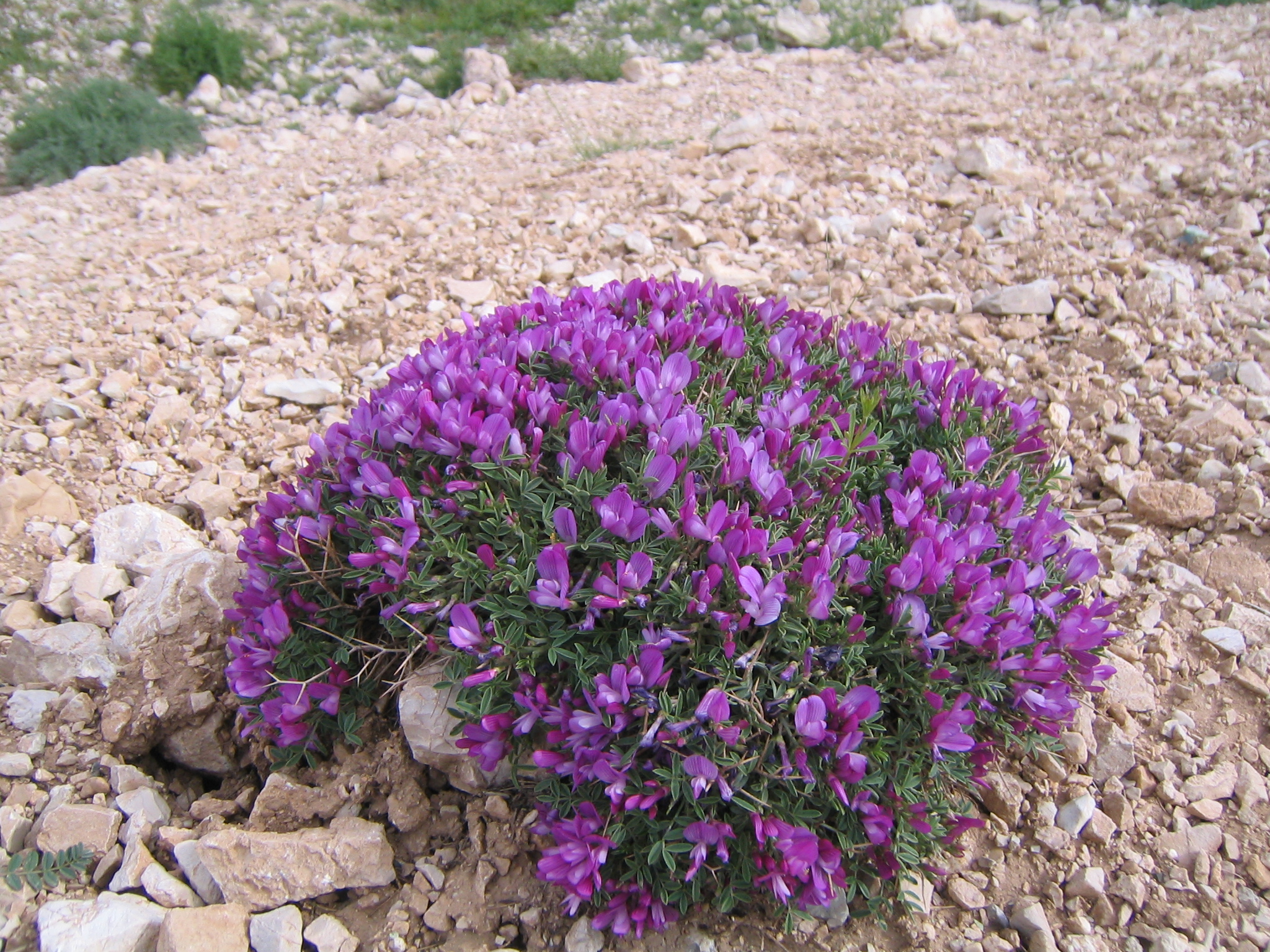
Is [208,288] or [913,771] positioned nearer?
[913,771]

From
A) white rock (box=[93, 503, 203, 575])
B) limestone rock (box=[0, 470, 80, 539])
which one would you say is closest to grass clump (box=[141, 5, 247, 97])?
limestone rock (box=[0, 470, 80, 539])

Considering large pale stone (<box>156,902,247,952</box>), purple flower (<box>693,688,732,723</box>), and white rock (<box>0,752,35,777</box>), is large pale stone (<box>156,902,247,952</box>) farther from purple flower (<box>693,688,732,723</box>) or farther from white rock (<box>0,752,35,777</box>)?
purple flower (<box>693,688,732,723</box>)

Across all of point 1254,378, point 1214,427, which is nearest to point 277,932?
point 1214,427

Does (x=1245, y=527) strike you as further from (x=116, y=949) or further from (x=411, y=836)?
(x=116, y=949)

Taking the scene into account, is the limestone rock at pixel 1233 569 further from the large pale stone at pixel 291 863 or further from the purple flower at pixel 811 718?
the large pale stone at pixel 291 863

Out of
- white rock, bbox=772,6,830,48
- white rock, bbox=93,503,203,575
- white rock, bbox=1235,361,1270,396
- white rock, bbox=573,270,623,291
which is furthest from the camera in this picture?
white rock, bbox=772,6,830,48

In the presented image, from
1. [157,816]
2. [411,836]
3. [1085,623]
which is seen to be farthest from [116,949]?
[1085,623]
